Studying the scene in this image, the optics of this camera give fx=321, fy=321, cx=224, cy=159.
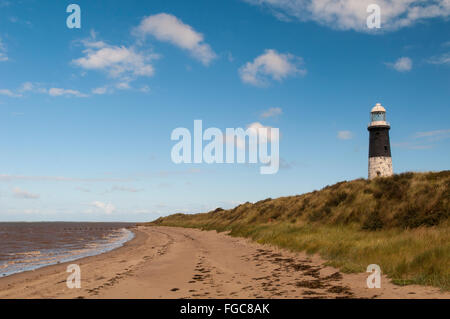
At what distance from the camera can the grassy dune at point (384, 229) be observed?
1032 cm

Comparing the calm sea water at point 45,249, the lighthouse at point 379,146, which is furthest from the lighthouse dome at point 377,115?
the calm sea water at point 45,249

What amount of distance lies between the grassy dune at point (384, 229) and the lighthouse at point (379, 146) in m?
12.3

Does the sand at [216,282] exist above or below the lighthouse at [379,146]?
below

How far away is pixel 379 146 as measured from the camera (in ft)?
122

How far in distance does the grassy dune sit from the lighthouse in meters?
12.3

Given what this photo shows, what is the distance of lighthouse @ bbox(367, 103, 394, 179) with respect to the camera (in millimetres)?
36375

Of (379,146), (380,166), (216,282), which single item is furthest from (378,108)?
(216,282)

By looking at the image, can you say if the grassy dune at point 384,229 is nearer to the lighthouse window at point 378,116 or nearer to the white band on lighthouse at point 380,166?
the white band on lighthouse at point 380,166

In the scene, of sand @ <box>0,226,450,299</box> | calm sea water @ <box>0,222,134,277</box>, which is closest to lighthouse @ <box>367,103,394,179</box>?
sand @ <box>0,226,450,299</box>

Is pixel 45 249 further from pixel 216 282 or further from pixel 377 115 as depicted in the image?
pixel 377 115

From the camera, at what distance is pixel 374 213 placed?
18.6 metres

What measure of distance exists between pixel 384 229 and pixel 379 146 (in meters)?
23.0
